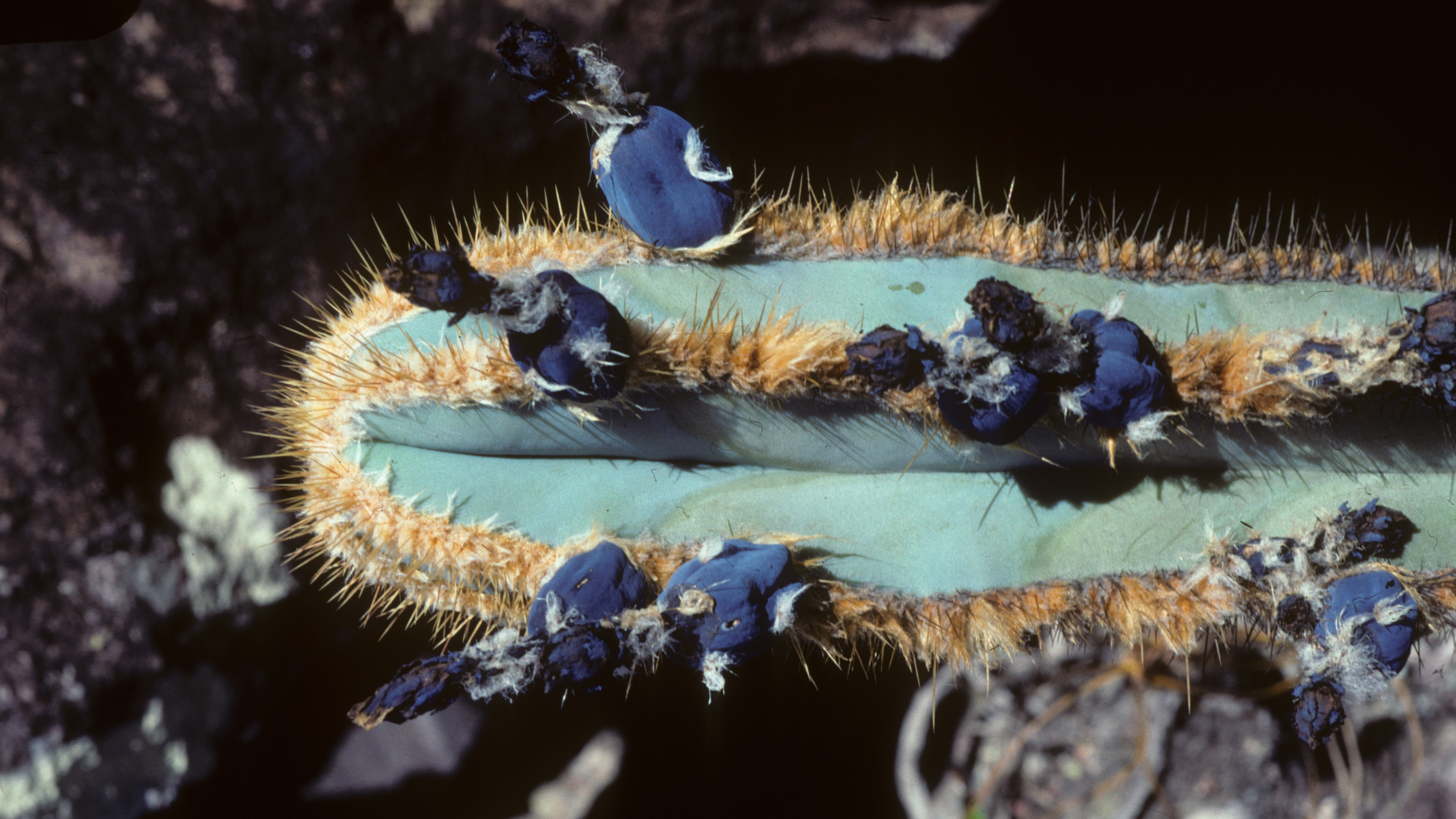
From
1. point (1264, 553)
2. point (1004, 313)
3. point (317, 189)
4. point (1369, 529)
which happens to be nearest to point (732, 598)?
point (1004, 313)

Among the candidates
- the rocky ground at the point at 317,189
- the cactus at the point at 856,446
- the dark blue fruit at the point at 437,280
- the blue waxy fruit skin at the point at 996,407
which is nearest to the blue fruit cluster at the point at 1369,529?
the cactus at the point at 856,446

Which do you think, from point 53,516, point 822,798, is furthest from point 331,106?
point 822,798

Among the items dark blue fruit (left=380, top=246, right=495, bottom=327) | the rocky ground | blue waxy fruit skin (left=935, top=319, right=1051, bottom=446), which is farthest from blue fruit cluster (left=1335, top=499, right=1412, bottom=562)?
dark blue fruit (left=380, top=246, right=495, bottom=327)

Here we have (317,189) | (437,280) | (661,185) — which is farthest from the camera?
(317,189)

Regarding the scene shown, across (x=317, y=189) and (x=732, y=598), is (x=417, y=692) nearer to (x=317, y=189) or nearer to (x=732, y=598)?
(x=732, y=598)

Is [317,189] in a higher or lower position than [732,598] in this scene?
higher

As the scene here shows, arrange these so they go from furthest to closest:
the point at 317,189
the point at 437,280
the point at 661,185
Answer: the point at 317,189, the point at 661,185, the point at 437,280

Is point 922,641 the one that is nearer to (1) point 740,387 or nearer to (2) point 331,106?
(1) point 740,387
